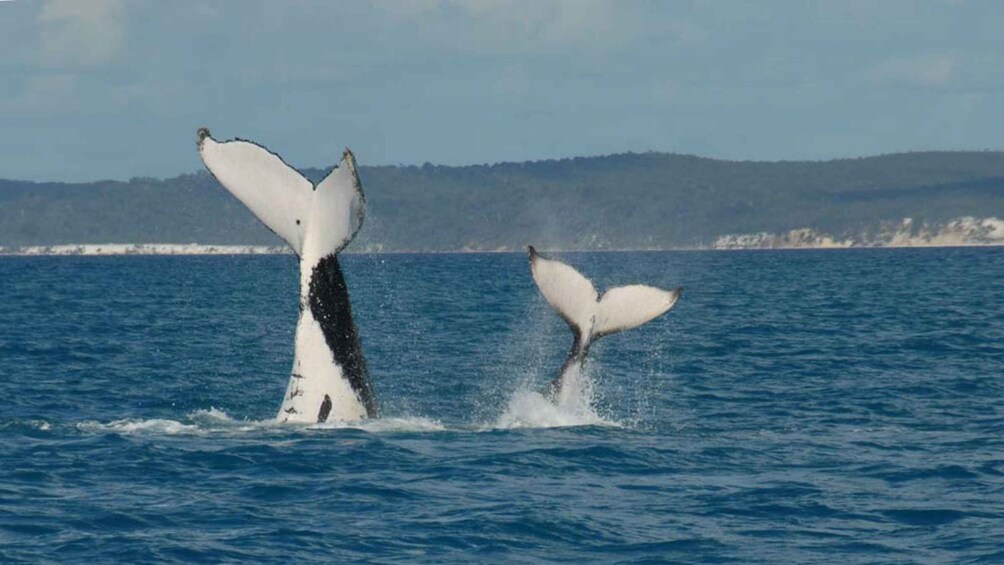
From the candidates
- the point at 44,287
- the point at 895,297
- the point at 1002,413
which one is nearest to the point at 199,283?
the point at 44,287

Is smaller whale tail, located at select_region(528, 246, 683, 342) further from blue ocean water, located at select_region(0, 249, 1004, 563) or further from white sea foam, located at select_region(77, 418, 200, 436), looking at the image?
white sea foam, located at select_region(77, 418, 200, 436)

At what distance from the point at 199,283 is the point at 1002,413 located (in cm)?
6334

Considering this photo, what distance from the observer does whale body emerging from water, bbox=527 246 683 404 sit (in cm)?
1723

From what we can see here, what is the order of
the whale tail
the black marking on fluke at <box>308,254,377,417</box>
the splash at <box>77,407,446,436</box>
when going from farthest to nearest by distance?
the splash at <box>77,407,446,436</box>
the black marking on fluke at <box>308,254,377,417</box>
the whale tail

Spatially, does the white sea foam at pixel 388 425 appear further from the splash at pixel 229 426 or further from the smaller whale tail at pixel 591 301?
the smaller whale tail at pixel 591 301

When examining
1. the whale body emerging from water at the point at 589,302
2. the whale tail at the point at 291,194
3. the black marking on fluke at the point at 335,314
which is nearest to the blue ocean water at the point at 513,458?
the black marking on fluke at the point at 335,314

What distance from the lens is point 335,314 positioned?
55.9ft

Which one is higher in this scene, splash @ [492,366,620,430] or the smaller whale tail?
the smaller whale tail

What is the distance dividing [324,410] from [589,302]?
9.89ft

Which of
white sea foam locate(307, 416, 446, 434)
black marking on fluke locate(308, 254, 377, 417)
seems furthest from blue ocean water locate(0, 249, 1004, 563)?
black marking on fluke locate(308, 254, 377, 417)

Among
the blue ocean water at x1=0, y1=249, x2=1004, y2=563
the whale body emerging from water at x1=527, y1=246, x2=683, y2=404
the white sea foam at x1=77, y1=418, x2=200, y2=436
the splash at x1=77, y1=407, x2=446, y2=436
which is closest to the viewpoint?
the blue ocean water at x1=0, y1=249, x2=1004, y2=563

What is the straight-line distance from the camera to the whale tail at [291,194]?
609 inches

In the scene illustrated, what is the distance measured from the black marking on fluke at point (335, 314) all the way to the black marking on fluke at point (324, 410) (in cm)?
36

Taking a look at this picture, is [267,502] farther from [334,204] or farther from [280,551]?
[334,204]
